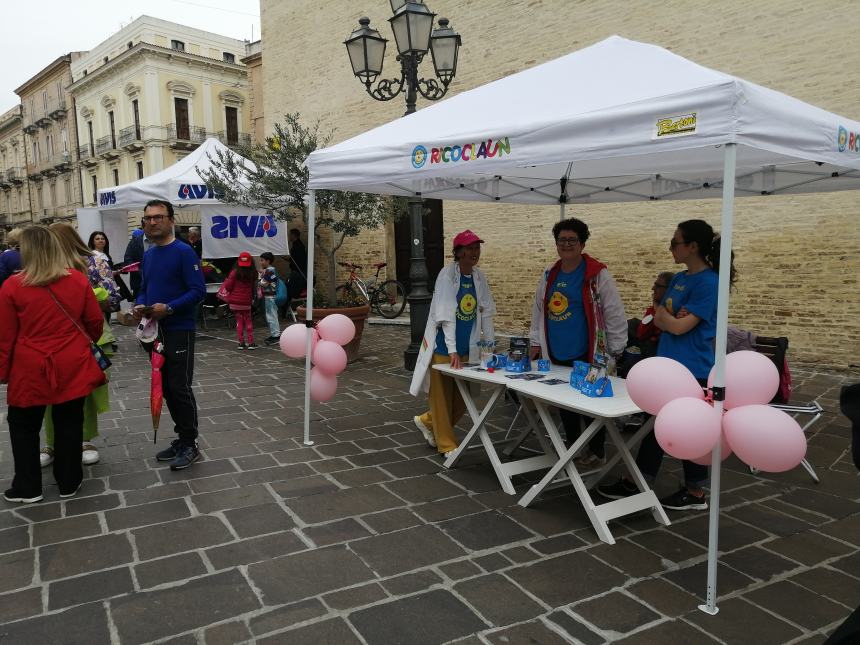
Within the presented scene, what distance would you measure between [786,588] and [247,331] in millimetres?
8230

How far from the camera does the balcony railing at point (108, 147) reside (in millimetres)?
35625

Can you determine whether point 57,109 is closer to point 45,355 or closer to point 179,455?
point 179,455

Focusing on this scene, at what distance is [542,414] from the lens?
3.67 m

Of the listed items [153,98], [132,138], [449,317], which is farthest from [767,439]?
[132,138]

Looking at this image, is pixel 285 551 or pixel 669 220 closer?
pixel 285 551

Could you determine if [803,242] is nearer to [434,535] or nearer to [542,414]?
[542,414]

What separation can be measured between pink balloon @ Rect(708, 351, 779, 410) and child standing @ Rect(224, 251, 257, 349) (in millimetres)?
7935

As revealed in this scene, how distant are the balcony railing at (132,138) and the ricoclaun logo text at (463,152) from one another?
1337 inches

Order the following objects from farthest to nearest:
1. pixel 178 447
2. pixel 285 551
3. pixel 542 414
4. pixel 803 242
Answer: pixel 803 242 < pixel 178 447 < pixel 542 414 < pixel 285 551

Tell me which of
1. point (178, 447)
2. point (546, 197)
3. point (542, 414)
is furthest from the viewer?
point (546, 197)

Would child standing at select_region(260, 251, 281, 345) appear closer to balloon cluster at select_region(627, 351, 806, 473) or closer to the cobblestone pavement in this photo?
the cobblestone pavement

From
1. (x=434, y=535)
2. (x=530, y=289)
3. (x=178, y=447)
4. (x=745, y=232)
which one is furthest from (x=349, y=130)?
(x=434, y=535)

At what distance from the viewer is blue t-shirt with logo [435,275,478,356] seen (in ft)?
14.9

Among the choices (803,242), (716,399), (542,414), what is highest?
(803,242)
